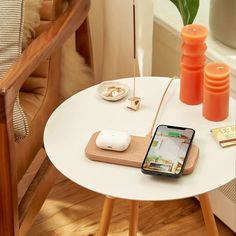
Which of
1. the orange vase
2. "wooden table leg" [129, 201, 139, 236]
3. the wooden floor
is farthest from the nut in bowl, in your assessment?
the wooden floor

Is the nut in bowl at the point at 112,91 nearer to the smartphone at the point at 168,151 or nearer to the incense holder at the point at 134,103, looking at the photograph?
the incense holder at the point at 134,103

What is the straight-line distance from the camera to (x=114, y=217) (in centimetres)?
179

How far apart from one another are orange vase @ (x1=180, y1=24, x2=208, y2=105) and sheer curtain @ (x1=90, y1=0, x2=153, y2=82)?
37cm

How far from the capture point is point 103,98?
1.41 metres

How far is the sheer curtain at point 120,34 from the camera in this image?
1.70 metres

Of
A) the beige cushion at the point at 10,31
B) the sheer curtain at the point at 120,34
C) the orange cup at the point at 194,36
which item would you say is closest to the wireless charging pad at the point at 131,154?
the orange cup at the point at 194,36

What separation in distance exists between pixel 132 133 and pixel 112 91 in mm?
161

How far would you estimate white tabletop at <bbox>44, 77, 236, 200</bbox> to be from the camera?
114cm

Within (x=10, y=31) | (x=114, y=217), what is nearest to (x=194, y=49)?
(x=10, y=31)

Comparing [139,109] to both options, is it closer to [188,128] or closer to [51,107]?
[188,128]

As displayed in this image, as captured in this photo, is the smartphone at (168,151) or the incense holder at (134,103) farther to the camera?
the incense holder at (134,103)

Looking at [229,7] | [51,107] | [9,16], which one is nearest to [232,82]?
[229,7]

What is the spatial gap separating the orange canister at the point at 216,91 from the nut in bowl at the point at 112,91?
208 mm

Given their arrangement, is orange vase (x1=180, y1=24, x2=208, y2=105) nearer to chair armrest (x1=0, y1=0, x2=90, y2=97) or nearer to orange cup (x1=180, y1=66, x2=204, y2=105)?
orange cup (x1=180, y1=66, x2=204, y2=105)
